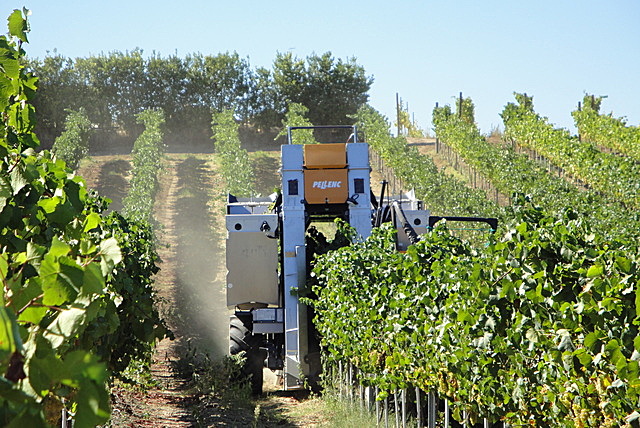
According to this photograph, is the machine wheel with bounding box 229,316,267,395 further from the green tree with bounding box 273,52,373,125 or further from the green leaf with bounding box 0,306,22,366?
the green tree with bounding box 273,52,373,125

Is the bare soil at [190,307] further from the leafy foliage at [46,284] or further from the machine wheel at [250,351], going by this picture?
the leafy foliage at [46,284]

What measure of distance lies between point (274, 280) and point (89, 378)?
7.95 meters

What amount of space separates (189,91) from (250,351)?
4452 cm

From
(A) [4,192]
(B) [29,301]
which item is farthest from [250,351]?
(B) [29,301]

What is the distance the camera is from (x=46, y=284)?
235cm

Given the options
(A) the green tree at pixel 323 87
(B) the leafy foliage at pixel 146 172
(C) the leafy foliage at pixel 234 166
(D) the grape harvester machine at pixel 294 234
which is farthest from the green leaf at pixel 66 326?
(A) the green tree at pixel 323 87

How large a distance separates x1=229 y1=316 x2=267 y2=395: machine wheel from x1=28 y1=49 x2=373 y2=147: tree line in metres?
40.5

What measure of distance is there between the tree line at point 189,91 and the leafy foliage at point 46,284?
4308 cm

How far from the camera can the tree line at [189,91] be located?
50.1 m

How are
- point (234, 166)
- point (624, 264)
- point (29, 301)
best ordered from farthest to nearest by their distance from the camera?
point (234, 166) → point (624, 264) → point (29, 301)

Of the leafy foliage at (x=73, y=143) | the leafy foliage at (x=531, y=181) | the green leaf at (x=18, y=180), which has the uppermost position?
the leafy foliage at (x=73, y=143)

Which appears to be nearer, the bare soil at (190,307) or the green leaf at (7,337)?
the green leaf at (7,337)

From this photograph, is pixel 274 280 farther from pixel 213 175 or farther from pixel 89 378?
pixel 213 175

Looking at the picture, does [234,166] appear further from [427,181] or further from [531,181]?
[531,181]
